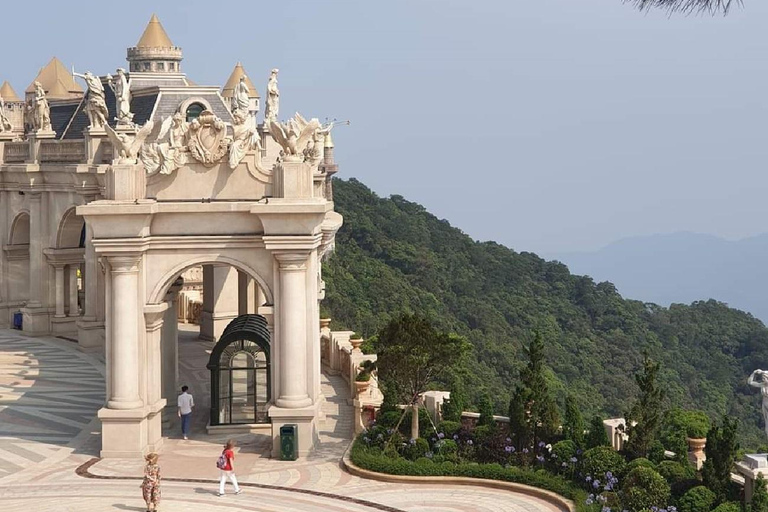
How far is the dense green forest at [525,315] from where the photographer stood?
2751 inches

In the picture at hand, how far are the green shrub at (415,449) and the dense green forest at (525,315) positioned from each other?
28.1m

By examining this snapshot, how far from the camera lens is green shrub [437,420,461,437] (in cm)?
3038

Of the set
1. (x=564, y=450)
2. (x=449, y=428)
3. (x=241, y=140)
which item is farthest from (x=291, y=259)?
(x=564, y=450)

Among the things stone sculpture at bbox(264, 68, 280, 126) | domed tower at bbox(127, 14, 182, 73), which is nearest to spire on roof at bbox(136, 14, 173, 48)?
domed tower at bbox(127, 14, 182, 73)

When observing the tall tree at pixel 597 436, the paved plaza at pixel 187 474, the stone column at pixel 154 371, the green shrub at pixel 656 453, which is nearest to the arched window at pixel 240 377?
the paved plaza at pixel 187 474

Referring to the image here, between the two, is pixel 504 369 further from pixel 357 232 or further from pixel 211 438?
pixel 211 438

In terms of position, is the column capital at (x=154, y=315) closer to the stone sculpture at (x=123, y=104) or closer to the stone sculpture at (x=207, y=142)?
the stone sculpture at (x=207, y=142)

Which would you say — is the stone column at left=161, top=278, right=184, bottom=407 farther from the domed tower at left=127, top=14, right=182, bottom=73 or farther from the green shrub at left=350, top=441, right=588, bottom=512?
the domed tower at left=127, top=14, right=182, bottom=73

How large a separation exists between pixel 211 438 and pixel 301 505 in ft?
22.0

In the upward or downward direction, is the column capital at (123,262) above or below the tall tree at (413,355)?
above

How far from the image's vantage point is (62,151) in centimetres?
4997

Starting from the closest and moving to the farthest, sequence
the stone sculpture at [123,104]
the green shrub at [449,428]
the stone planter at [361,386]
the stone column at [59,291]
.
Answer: the green shrub at [449,428]
the stone planter at [361,386]
the stone sculpture at [123,104]
the stone column at [59,291]

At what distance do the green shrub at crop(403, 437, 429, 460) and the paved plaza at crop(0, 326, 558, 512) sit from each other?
52.9 inches

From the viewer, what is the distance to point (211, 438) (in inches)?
1300
